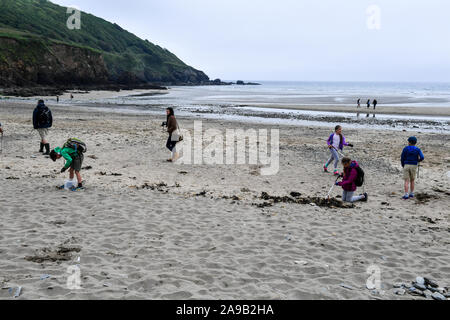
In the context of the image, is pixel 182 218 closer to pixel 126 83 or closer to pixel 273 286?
pixel 273 286

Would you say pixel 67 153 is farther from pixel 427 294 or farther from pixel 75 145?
pixel 427 294

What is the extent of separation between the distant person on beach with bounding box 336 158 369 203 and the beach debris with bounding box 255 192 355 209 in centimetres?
27

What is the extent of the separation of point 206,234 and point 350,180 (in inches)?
181

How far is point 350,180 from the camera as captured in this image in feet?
30.1

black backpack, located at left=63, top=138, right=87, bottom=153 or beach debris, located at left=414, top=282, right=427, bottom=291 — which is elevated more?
black backpack, located at left=63, top=138, right=87, bottom=153

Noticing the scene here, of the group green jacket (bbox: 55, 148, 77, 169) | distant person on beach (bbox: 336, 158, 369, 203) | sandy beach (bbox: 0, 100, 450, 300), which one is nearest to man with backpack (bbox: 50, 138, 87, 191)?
green jacket (bbox: 55, 148, 77, 169)

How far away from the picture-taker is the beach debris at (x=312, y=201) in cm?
918

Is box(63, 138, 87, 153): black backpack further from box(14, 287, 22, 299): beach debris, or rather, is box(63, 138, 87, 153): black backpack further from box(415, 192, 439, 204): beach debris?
box(415, 192, 439, 204): beach debris

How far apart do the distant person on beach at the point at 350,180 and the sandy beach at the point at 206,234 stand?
1.35 ft

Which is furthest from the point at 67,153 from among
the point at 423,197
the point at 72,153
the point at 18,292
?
the point at 423,197

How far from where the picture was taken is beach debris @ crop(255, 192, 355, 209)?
361 inches

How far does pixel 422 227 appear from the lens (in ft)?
25.3

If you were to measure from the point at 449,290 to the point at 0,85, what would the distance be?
77703 mm

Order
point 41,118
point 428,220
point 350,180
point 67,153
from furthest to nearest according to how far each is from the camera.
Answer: point 41,118 < point 350,180 < point 67,153 < point 428,220
